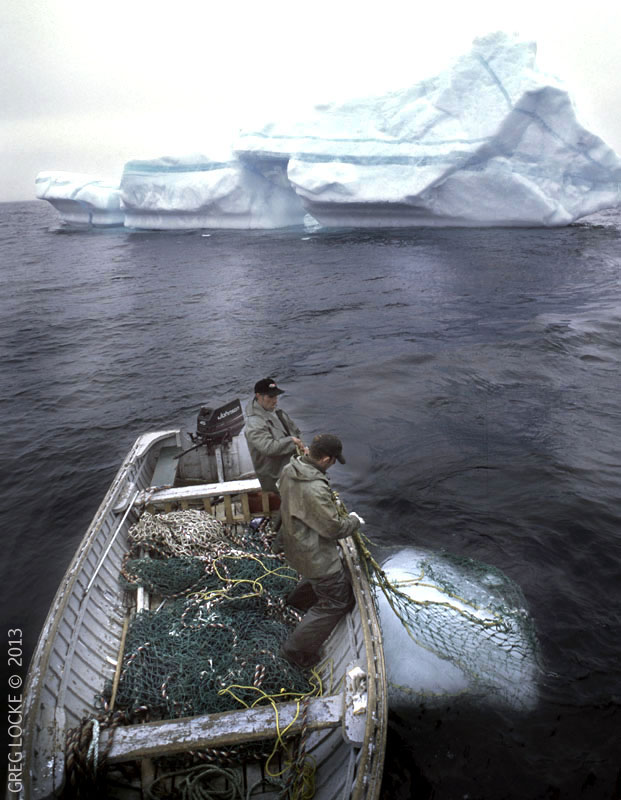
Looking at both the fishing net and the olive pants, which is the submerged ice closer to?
the fishing net

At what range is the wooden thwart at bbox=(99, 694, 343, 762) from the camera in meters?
3.43

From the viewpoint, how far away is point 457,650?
518cm

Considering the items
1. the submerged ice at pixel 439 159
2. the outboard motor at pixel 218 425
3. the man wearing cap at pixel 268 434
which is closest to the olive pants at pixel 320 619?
the man wearing cap at pixel 268 434

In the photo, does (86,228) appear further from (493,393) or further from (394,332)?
(493,393)

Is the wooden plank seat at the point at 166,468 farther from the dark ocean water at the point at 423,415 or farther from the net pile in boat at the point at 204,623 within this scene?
the dark ocean water at the point at 423,415

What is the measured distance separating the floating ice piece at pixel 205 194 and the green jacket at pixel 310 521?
1339 inches

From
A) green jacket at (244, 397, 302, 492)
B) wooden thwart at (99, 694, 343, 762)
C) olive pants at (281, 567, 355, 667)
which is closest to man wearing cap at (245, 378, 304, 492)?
green jacket at (244, 397, 302, 492)

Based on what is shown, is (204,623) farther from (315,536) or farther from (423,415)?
(423,415)

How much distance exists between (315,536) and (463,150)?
1170 inches

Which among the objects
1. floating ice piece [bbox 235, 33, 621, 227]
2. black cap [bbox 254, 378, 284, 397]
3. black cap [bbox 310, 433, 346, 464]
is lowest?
black cap [bbox 254, 378, 284, 397]

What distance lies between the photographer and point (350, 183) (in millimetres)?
30516

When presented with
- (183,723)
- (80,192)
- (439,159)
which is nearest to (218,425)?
(183,723)

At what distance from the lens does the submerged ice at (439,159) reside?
29312 millimetres

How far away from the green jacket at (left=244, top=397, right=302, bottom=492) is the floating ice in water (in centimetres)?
174
